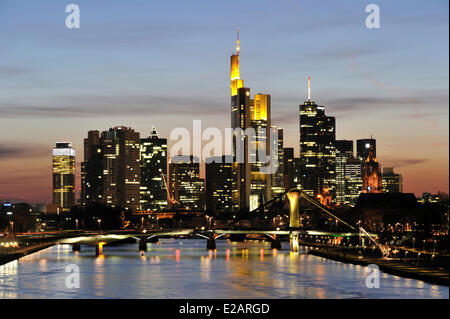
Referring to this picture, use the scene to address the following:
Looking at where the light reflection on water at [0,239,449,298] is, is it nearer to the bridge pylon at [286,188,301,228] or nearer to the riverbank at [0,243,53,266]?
the riverbank at [0,243,53,266]

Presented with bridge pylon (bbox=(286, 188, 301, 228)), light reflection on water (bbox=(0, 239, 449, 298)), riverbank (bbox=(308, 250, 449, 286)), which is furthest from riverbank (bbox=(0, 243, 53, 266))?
bridge pylon (bbox=(286, 188, 301, 228))

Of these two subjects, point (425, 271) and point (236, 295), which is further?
point (425, 271)

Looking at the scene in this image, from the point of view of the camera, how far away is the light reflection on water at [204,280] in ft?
268

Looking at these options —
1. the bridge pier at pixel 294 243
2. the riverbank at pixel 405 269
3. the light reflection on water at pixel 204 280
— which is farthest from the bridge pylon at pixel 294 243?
the riverbank at pixel 405 269

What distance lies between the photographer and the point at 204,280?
322ft

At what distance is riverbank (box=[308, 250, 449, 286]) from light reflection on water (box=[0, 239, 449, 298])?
1120 mm

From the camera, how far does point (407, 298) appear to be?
7488cm

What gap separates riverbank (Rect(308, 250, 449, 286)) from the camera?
278 feet

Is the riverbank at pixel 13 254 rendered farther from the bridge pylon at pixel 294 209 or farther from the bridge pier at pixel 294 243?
the bridge pylon at pixel 294 209

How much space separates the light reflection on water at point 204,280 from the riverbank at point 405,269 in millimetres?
1120
